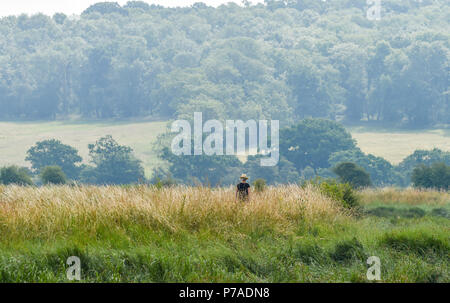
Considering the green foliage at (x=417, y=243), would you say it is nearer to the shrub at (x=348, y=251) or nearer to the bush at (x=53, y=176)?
the shrub at (x=348, y=251)

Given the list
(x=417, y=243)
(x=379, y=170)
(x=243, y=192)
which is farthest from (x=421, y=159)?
(x=417, y=243)

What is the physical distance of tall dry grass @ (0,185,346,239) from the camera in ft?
37.6

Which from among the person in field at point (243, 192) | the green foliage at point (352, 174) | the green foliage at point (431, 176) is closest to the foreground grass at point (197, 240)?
the person in field at point (243, 192)

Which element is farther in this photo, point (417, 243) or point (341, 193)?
→ point (341, 193)

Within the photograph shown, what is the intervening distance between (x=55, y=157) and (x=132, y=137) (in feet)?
74.6

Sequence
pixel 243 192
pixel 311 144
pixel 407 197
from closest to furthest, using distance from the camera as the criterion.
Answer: pixel 243 192 < pixel 407 197 < pixel 311 144

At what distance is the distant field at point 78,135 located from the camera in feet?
325

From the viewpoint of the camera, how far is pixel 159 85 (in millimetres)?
134000

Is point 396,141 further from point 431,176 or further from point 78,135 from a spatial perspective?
point 78,135

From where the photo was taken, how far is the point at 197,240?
10.9 m

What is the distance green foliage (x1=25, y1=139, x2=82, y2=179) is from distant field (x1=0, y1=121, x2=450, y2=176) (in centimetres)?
684

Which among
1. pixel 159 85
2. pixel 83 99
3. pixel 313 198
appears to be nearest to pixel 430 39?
pixel 159 85

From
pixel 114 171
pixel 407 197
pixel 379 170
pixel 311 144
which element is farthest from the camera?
pixel 311 144

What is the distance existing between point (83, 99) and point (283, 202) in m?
122
